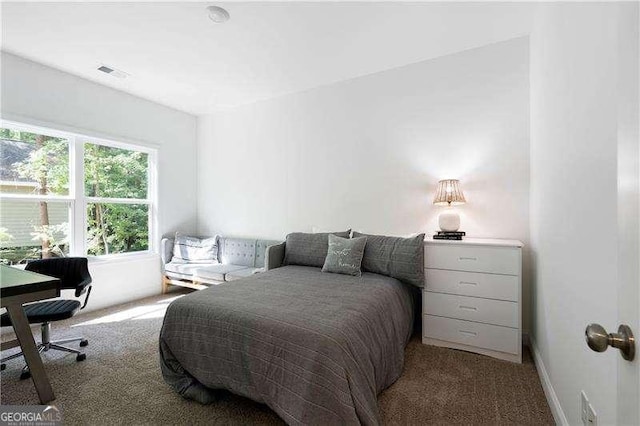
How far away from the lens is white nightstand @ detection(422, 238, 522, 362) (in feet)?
7.25

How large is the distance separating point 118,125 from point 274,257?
2713mm

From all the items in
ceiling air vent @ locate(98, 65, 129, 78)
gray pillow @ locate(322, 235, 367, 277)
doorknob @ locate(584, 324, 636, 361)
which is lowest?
gray pillow @ locate(322, 235, 367, 277)

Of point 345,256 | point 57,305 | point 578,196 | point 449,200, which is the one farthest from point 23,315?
point 449,200

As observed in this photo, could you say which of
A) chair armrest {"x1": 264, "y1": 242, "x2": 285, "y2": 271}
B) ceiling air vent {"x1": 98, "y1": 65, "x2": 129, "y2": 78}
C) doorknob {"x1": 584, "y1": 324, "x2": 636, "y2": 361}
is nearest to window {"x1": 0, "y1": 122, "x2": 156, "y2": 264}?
ceiling air vent {"x1": 98, "y1": 65, "x2": 129, "y2": 78}

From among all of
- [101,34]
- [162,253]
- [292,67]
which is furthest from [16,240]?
[292,67]

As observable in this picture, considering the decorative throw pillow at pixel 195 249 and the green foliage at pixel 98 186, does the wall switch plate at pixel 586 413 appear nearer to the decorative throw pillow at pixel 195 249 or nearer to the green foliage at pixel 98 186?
the decorative throw pillow at pixel 195 249

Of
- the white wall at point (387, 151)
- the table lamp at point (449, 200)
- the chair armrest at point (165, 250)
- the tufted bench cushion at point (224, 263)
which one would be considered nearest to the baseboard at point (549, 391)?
the white wall at point (387, 151)

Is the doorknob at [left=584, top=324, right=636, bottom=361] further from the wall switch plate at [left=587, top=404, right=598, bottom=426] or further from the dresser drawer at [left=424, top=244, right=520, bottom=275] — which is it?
the dresser drawer at [left=424, top=244, right=520, bottom=275]

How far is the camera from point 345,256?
105 inches

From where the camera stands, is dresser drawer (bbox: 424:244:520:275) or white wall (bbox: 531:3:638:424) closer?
white wall (bbox: 531:3:638:424)

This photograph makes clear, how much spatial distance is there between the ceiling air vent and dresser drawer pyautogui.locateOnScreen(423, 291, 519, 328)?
12.9ft

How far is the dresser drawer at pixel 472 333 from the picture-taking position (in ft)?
7.24

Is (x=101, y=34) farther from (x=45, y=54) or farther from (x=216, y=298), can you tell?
(x=216, y=298)

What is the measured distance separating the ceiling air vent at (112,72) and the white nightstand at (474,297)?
3.71 meters
